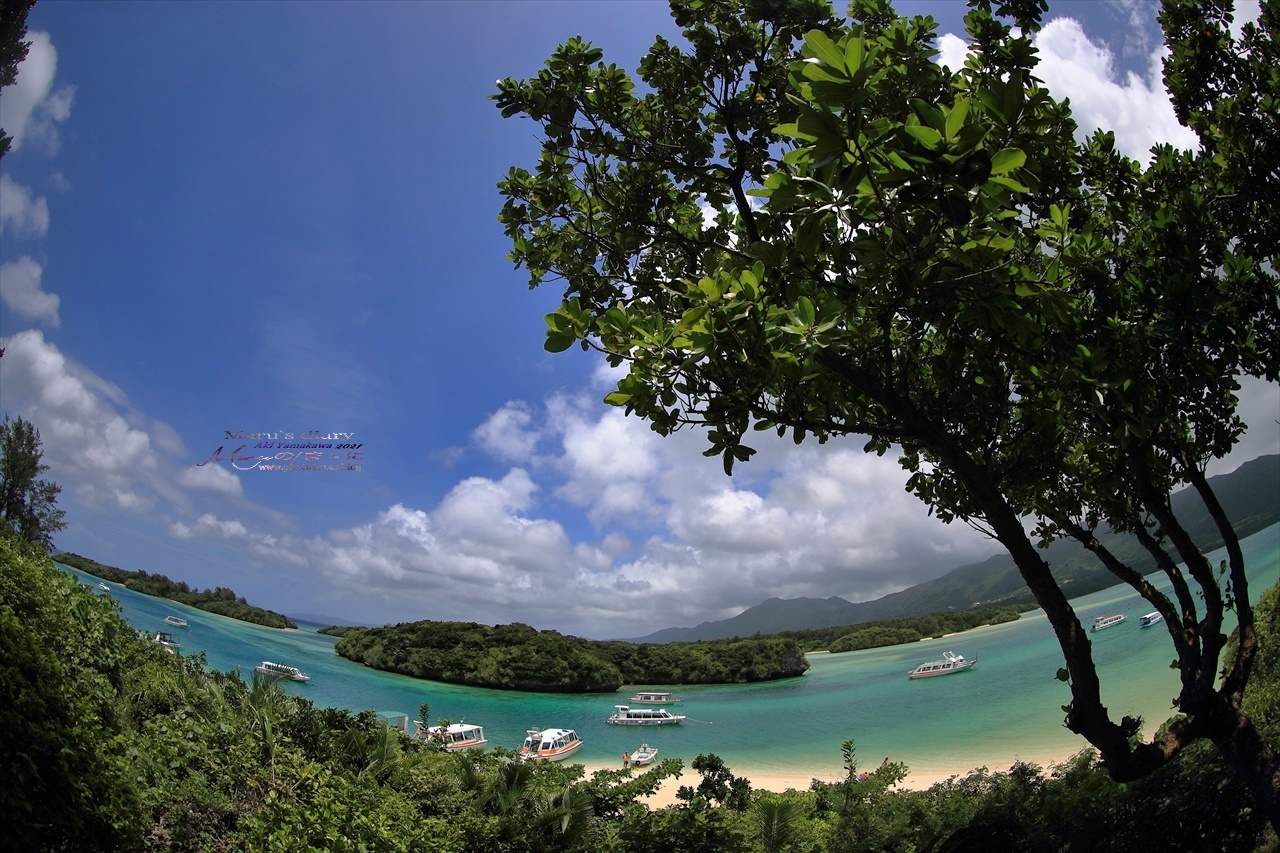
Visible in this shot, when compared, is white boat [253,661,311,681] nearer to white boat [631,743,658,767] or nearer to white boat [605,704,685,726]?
white boat [631,743,658,767]

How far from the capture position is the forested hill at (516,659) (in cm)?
2992

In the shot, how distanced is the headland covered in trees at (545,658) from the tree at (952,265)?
98.1 ft

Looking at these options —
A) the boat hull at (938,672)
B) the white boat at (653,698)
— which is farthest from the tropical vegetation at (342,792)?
the boat hull at (938,672)

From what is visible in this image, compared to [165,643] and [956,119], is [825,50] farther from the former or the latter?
[165,643]

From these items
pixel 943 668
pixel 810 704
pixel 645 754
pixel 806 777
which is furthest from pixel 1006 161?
pixel 943 668

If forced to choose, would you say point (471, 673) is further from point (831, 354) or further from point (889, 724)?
point (831, 354)

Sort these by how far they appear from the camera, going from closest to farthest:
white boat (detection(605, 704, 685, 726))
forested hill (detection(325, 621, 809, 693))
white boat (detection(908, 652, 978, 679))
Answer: white boat (detection(605, 704, 685, 726)), forested hill (detection(325, 621, 809, 693)), white boat (detection(908, 652, 978, 679))

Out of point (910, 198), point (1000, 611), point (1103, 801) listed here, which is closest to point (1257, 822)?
point (1103, 801)

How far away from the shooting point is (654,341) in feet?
6.64

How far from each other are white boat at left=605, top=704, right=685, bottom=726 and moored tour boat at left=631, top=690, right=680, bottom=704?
4076mm

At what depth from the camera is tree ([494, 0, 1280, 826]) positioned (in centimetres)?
180

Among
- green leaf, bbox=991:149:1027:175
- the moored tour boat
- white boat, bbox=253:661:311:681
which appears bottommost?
the moored tour boat

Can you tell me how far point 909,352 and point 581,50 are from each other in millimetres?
2320

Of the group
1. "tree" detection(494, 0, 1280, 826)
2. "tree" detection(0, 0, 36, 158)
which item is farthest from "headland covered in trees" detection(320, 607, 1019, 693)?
"tree" detection(494, 0, 1280, 826)
